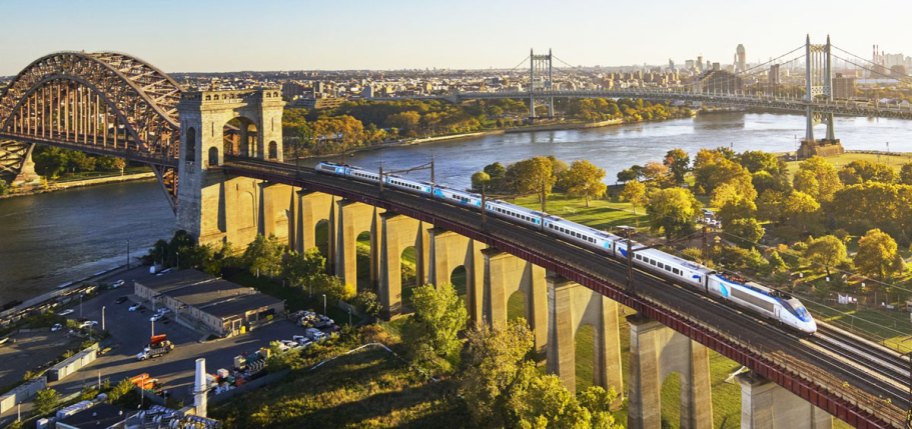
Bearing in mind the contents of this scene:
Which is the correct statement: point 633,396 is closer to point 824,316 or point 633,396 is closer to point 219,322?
point 824,316

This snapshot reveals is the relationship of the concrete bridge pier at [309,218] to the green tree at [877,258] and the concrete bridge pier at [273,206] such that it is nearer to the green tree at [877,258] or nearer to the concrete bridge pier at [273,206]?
the concrete bridge pier at [273,206]

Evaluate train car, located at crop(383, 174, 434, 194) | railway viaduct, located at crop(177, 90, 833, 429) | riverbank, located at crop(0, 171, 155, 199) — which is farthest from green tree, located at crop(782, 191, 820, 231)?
riverbank, located at crop(0, 171, 155, 199)

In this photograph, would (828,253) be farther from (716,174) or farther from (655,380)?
(716,174)

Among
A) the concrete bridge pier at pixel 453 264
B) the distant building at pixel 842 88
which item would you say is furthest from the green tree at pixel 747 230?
the distant building at pixel 842 88

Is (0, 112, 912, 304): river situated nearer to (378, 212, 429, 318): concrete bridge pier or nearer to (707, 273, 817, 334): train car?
(378, 212, 429, 318): concrete bridge pier

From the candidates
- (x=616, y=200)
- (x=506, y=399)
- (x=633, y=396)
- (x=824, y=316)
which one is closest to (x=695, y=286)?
(x=633, y=396)

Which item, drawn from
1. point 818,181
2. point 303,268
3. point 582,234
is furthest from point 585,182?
point 582,234
